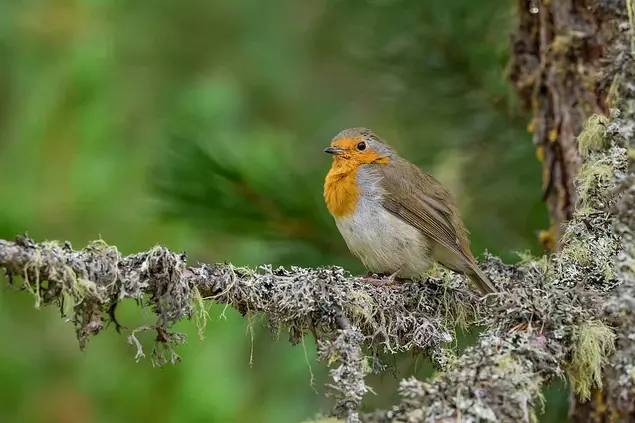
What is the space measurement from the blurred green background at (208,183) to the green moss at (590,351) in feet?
3.93

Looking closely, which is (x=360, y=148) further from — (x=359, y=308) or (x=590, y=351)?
(x=590, y=351)

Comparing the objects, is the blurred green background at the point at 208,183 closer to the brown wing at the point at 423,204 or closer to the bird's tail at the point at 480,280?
the brown wing at the point at 423,204

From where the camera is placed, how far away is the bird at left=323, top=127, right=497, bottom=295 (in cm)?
414

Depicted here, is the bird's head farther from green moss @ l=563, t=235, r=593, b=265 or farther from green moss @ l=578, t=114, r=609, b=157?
green moss @ l=563, t=235, r=593, b=265

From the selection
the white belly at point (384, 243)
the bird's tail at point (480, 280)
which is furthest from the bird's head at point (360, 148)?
the bird's tail at point (480, 280)

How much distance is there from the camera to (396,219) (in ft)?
14.3

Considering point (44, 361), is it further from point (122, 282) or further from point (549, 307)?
point (549, 307)

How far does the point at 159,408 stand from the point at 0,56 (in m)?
3.23

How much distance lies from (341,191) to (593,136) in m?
1.43

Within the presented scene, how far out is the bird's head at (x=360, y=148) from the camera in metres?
4.83

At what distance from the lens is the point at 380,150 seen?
4.93 meters

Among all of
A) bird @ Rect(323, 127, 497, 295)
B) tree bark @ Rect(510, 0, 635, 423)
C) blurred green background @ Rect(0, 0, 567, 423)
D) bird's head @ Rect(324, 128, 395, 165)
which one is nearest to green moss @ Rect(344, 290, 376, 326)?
blurred green background @ Rect(0, 0, 567, 423)

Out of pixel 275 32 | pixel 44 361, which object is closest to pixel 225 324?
pixel 44 361

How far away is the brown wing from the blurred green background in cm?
21
